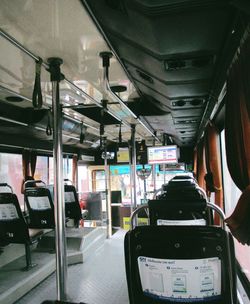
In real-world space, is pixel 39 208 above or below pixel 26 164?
below

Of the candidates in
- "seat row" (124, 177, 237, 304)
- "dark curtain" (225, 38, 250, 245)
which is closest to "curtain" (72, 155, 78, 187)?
"dark curtain" (225, 38, 250, 245)

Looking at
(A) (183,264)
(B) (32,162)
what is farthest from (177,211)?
(B) (32,162)

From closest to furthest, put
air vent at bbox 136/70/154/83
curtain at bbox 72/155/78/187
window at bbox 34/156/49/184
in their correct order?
1. air vent at bbox 136/70/154/83
2. window at bbox 34/156/49/184
3. curtain at bbox 72/155/78/187

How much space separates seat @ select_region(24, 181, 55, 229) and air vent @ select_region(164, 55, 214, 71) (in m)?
2.85

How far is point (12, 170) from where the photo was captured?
19.1 ft

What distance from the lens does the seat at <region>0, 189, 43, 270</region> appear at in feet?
10.8

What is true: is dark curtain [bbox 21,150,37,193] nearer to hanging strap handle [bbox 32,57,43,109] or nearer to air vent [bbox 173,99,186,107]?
air vent [bbox 173,99,186,107]

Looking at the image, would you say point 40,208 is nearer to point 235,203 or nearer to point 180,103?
point 180,103

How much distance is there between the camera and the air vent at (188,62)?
6.17 ft

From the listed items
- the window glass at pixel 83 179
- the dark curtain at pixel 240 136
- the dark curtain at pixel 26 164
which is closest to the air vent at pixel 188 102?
the dark curtain at pixel 240 136

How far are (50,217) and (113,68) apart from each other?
2599mm

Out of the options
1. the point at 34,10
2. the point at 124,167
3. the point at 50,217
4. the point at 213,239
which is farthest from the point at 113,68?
the point at 124,167

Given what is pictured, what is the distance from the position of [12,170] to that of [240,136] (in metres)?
5.04

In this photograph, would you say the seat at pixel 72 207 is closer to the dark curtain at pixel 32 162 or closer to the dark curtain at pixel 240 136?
the dark curtain at pixel 32 162
